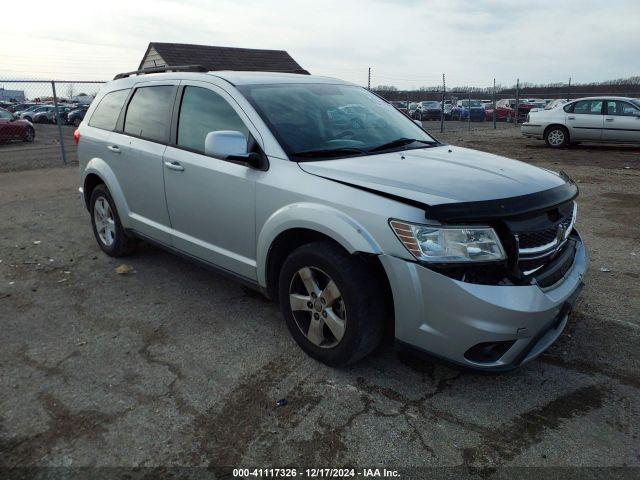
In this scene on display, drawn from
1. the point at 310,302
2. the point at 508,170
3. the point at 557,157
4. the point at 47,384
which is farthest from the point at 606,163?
the point at 47,384

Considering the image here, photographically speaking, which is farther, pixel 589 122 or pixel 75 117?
pixel 75 117

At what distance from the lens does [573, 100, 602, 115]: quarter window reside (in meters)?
14.3

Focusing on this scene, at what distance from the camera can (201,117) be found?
3.89 metres

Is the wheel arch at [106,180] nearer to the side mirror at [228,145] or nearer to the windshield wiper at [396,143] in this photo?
the side mirror at [228,145]

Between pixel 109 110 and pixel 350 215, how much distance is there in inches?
132

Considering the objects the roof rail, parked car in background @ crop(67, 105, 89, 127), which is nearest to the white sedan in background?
the roof rail

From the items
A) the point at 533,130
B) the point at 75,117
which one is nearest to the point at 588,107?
the point at 533,130

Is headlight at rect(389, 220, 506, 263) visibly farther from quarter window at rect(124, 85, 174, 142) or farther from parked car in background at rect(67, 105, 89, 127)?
parked car in background at rect(67, 105, 89, 127)

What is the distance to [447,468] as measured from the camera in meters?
2.35

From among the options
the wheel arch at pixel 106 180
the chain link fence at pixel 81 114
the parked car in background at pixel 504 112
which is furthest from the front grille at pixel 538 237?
the parked car in background at pixel 504 112

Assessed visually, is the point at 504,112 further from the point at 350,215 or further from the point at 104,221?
the point at 350,215

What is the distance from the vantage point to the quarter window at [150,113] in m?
4.22

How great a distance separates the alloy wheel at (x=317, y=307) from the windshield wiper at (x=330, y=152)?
2.42ft

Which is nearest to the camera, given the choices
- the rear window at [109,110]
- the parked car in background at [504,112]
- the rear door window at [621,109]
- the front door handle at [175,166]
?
the front door handle at [175,166]
